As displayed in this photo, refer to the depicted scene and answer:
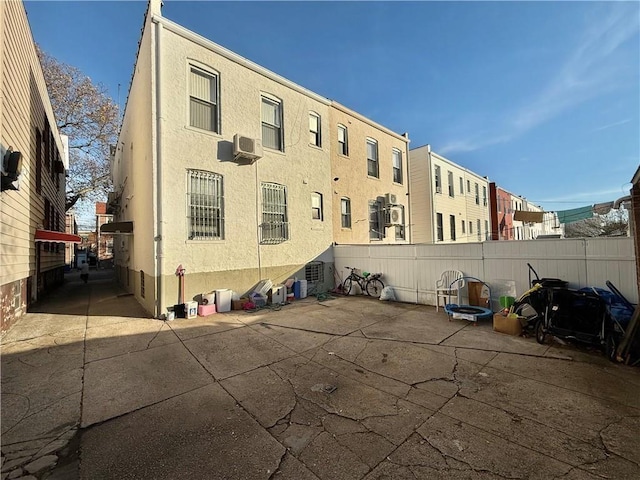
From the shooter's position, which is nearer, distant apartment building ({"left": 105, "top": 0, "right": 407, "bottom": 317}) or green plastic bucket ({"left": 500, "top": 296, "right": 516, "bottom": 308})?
green plastic bucket ({"left": 500, "top": 296, "right": 516, "bottom": 308})

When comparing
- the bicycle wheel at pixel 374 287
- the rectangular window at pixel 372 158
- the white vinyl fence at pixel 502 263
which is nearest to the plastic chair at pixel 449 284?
the white vinyl fence at pixel 502 263

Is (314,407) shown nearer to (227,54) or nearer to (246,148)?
(246,148)

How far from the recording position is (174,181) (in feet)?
24.3

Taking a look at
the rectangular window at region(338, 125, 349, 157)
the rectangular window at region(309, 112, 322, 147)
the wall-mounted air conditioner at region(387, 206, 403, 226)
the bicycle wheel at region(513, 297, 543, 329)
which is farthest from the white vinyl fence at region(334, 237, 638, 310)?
the rectangular window at region(338, 125, 349, 157)

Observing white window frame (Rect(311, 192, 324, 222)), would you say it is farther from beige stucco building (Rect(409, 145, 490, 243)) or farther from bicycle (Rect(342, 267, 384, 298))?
beige stucco building (Rect(409, 145, 490, 243))

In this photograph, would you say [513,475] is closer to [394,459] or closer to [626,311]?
[394,459]

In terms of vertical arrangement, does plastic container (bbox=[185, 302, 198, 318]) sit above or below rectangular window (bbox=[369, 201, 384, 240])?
below

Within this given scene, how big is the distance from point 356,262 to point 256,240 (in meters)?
3.83

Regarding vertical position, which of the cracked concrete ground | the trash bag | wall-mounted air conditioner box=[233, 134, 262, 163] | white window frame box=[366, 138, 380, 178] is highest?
white window frame box=[366, 138, 380, 178]

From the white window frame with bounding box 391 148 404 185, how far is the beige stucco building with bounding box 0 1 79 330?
14.2 meters

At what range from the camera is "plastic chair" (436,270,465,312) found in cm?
751

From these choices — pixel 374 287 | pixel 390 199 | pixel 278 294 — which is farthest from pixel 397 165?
pixel 278 294

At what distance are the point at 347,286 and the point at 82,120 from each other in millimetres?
20377

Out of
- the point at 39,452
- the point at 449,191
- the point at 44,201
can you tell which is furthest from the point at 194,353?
the point at 449,191
